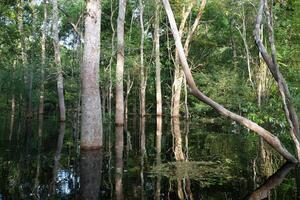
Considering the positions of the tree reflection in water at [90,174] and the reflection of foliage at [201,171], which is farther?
the reflection of foliage at [201,171]

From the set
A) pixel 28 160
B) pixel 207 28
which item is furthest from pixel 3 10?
pixel 207 28

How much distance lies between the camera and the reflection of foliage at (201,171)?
8.06 meters

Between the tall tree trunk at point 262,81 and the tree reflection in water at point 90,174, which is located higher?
the tall tree trunk at point 262,81

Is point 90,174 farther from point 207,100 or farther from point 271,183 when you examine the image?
point 271,183

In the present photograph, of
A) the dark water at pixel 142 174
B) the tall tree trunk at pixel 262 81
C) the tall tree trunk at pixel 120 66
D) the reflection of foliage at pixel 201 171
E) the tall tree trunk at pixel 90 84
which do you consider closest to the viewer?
the dark water at pixel 142 174

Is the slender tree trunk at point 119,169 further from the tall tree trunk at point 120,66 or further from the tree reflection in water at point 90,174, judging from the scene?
the tall tree trunk at point 120,66

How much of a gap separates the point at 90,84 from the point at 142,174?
380 centimetres

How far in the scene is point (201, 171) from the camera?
9.02 m

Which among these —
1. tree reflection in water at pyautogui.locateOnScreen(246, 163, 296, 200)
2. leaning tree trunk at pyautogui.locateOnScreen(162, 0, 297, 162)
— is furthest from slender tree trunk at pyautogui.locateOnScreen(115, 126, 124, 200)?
leaning tree trunk at pyautogui.locateOnScreen(162, 0, 297, 162)

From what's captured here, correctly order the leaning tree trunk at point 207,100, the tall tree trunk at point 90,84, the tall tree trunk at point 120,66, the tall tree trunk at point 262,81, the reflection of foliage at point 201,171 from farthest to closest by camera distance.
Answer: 1. the tall tree trunk at point 262,81
2. the tall tree trunk at point 120,66
3. the tall tree trunk at point 90,84
4. the leaning tree trunk at point 207,100
5. the reflection of foliage at point 201,171

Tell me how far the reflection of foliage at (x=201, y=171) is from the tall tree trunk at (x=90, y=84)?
2.64m

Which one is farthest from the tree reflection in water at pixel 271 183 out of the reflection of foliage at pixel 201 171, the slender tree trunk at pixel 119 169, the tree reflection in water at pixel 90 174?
the tree reflection in water at pixel 90 174

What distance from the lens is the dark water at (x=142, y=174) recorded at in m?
6.79

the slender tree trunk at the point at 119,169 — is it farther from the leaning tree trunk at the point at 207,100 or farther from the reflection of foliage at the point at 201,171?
the leaning tree trunk at the point at 207,100
